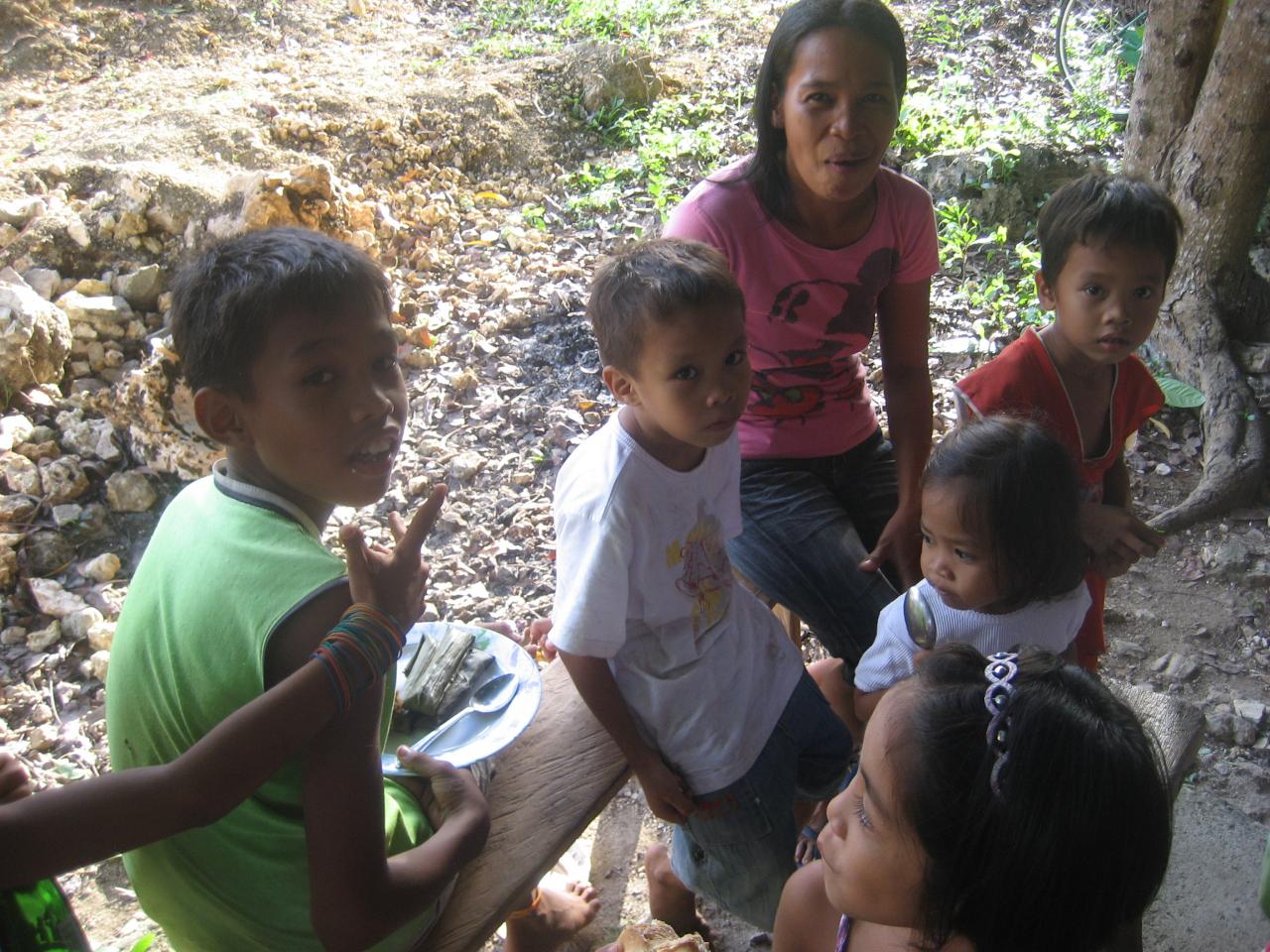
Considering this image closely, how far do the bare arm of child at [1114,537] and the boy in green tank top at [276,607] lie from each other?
1.56 m

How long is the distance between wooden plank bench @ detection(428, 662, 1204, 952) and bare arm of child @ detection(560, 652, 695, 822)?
14 centimetres

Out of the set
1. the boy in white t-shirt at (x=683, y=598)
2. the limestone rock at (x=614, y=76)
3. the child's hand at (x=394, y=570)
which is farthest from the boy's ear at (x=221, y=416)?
the limestone rock at (x=614, y=76)

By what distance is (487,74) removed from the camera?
21.6 ft

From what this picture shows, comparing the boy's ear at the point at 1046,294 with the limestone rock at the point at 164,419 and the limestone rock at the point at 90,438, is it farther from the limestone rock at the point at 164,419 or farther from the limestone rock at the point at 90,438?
the limestone rock at the point at 90,438

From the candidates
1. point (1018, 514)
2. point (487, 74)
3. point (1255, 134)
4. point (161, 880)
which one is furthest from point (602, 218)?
point (161, 880)

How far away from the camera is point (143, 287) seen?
432 centimetres

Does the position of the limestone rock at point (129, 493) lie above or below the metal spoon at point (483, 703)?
below

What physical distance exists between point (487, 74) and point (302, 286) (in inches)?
225

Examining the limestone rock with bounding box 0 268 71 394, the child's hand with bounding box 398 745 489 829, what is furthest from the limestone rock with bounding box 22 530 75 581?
the child's hand with bounding box 398 745 489 829

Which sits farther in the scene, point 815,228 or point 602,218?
point 602,218

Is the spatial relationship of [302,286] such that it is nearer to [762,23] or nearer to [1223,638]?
[1223,638]

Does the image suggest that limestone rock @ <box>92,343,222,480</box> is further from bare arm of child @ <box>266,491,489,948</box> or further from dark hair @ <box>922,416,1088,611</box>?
dark hair @ <box>922,416,1088,611</box>

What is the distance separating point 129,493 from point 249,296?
266cm

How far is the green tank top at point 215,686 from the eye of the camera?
1319 mm
